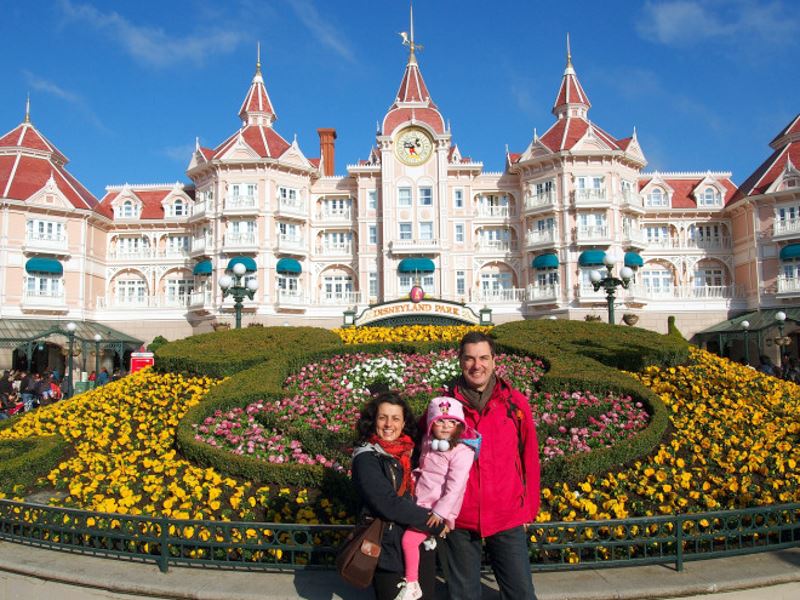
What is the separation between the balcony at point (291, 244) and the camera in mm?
39031

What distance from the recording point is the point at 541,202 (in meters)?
39.4

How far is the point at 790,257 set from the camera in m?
36.9

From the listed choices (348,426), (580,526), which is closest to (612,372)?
(348,426)

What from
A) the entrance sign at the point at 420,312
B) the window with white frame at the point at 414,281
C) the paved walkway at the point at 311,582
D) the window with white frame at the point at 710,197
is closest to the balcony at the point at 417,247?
the window with white frame at the point at 414,281

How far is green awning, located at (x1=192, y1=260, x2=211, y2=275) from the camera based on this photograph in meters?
39.2

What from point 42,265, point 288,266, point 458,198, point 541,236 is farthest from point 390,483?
point 42,265

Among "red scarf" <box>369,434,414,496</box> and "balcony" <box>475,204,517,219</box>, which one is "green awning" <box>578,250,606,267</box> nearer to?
"balcony" <box>475,204,517,219</box>

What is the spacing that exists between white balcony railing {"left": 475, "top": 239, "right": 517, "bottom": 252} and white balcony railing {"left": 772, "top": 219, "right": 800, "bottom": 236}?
15.6m

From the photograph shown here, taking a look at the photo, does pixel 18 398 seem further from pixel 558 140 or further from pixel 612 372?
pixel 558 140

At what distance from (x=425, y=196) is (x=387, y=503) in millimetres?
36659

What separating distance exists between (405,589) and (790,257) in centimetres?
4020

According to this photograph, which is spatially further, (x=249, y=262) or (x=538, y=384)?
(x=249, y=262)

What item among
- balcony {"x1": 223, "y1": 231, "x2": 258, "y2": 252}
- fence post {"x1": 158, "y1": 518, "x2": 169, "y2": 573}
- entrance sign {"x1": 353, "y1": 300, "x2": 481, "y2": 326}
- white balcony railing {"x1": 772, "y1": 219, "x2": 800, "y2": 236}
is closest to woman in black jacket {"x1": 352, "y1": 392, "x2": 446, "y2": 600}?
fence post {"x1": 158, "y1": 518, "x2": 169, "y2": 573}

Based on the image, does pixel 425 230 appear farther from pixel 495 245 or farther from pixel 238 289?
pixel 238 289
